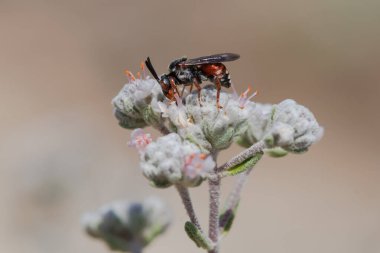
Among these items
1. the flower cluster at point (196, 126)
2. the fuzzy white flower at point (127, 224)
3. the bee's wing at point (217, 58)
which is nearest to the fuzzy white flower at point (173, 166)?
the flower cluster at point (196, 126)

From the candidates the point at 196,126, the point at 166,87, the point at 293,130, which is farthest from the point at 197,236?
the point at 166,87

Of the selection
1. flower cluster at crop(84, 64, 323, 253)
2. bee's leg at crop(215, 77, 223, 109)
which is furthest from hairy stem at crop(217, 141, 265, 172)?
bee's leg at crop(215, 77, 223, 109)

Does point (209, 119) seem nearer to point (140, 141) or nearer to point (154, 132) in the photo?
point (140, 141)

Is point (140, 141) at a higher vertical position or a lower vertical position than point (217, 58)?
lower

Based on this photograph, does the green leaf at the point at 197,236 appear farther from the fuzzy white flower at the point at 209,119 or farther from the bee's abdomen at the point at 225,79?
the bee's abdomen at the point at 225,79

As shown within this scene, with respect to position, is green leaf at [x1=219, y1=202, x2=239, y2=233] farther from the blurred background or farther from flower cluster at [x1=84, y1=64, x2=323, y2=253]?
the blurred background

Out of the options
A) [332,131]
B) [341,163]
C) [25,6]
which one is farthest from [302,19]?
[25,6]
